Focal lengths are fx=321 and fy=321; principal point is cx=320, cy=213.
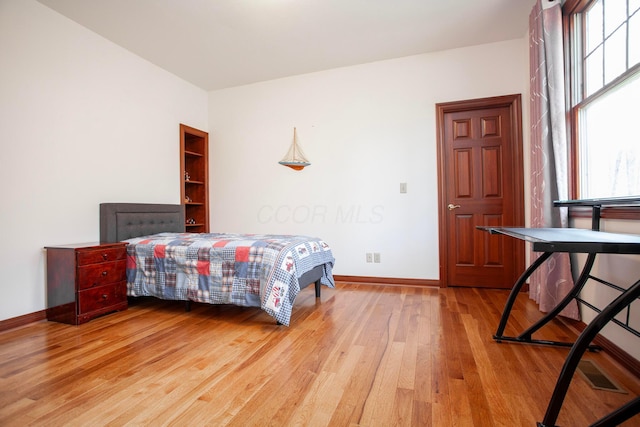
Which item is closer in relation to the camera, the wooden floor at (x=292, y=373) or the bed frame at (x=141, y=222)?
the wooden floor at (x=292, y=373)

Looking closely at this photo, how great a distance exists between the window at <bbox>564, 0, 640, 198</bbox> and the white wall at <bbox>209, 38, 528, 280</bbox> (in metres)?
1.11

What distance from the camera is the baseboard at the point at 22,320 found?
252 centimetres

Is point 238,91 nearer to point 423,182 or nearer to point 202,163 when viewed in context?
point 202,163

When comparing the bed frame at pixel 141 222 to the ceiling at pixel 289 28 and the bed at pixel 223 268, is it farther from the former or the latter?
the ceiling at pixel 289 28

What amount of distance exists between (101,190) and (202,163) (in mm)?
1663

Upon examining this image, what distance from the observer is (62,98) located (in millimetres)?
2973

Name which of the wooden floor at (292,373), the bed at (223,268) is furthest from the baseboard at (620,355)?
the bed at (223,268)

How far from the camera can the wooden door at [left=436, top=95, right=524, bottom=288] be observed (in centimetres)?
355

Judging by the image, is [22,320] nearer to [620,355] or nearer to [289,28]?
[289,28]

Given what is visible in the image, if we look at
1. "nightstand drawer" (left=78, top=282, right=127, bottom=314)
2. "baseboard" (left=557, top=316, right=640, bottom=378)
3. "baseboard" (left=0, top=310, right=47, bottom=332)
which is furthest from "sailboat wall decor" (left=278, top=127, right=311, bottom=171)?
"baseboard" (left=557, top=316, right=640, bottom=378)

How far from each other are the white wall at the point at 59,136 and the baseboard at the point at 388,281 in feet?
8.69

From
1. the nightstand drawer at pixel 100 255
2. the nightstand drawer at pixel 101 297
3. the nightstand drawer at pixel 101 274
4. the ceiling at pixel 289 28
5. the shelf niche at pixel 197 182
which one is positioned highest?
the ceiling at pixel 289 28

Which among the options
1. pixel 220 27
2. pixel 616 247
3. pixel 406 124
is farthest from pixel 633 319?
pixel 220 27

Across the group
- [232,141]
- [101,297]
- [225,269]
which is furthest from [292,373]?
[232,141]
